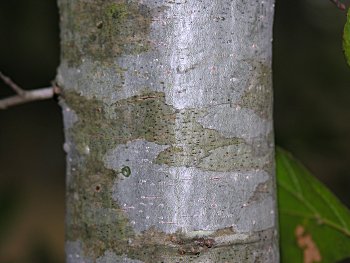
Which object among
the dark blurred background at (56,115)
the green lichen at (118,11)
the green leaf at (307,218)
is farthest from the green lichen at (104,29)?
the dark blurred background at (56,115)

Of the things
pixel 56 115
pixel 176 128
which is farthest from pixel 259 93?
pixel 56 115

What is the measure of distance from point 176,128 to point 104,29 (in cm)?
14

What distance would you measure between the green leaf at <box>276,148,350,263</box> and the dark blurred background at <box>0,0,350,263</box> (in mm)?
1172

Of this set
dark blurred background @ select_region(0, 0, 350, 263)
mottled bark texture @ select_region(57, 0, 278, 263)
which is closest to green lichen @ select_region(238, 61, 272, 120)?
mottled bark texture @ select_region(57, 0, 278, 263)

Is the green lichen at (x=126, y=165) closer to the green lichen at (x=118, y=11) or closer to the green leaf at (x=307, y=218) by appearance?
the green lichen at (x=118, y=11)

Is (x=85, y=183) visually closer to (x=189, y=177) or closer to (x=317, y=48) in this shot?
(x=189, y=177)

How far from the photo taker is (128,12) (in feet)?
2.43

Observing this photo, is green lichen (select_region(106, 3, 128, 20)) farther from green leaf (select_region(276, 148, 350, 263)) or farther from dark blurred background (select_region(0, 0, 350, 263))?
dark blurred background (select_region(0, 0, 350, 263))

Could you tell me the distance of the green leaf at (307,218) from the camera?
1014 millimetres

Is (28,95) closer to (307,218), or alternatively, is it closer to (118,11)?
(118,11)

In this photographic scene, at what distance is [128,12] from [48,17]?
4812mm

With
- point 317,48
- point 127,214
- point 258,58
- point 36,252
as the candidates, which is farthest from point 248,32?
point 317,48

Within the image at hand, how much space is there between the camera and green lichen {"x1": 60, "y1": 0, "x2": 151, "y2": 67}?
29.0 inches

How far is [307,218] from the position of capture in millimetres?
1072
